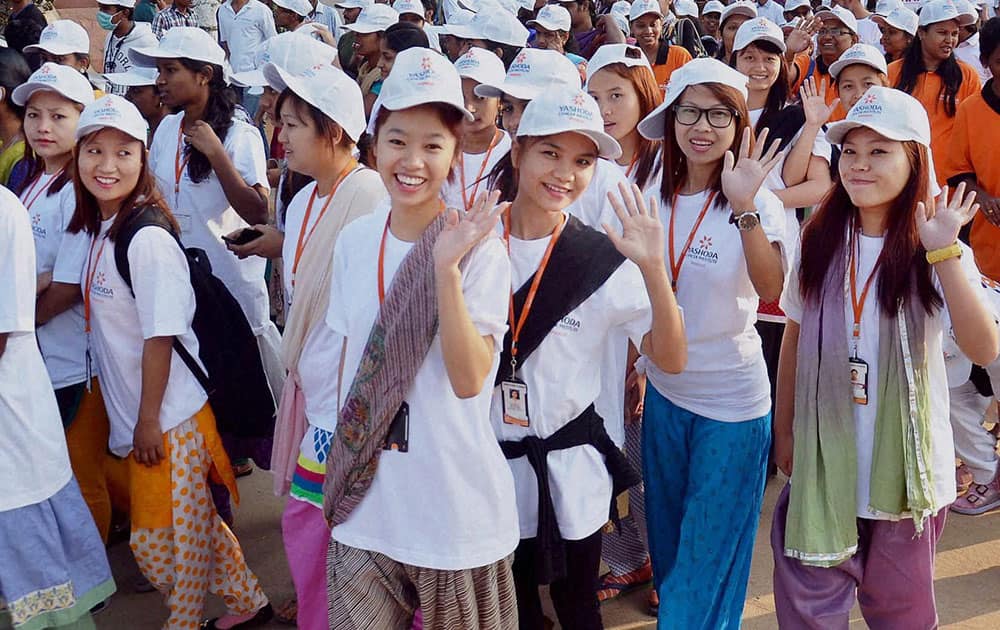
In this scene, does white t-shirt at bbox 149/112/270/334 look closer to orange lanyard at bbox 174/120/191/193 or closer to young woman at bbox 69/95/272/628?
orange lanyard at bbox 174/120/191/193

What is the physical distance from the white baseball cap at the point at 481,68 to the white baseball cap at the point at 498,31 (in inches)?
55.6

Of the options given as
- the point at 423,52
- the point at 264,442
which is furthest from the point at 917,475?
the point at 264,442

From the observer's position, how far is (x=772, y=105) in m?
4.98

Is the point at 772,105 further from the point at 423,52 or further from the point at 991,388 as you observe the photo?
the point at 423,52

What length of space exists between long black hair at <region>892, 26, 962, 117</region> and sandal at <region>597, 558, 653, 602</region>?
3514 millimetres

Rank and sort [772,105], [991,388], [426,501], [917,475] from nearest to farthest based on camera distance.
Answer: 1. [426,501]
2. [917,475]
3. [991,388]
4. [772,105]

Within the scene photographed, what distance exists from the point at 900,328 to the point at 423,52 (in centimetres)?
145

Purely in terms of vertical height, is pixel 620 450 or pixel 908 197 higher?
pixel 908 197

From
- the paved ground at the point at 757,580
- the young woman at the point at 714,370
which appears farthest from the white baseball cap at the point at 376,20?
the young woman at the point at 714,370

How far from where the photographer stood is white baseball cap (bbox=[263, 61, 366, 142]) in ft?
10.6

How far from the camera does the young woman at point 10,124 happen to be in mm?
4594

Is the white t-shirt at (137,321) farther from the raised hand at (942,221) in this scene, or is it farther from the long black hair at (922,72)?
the long black hair at (922,72)

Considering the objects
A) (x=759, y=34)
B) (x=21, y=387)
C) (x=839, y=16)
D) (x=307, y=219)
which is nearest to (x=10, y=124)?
(x=21, y=387)

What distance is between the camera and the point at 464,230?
2.33 meters
